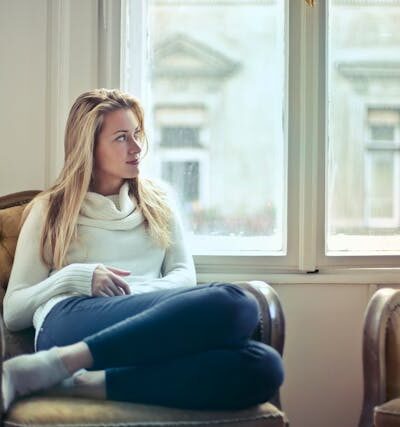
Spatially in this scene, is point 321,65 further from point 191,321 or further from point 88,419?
point 88,419

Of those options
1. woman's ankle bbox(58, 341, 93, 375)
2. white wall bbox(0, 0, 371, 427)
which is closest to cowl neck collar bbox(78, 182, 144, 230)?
white wall bbox(0, 0, 371, 427)

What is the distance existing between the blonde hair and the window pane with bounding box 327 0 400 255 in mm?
685

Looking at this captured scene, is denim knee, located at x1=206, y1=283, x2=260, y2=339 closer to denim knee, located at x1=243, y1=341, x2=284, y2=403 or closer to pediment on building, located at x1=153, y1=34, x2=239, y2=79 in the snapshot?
denim knee, located at x1=243, y1=341, x2=284, y2=403

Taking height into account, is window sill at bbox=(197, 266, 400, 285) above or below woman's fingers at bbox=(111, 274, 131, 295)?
below

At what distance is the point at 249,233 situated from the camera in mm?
2510

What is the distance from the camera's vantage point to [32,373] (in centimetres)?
150

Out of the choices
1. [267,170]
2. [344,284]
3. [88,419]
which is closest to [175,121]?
[267,170]

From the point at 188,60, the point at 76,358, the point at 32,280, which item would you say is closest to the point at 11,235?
the point at 32,280

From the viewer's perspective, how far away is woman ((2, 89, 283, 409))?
4.96 feet

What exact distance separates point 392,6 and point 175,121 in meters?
0.85

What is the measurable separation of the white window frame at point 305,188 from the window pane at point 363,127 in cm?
8

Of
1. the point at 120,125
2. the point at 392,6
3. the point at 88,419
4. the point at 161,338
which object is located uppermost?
the point at 392,6

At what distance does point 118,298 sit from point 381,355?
2.22ft

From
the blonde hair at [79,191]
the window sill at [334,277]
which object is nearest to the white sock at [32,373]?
the blonde hair at [79,191]
